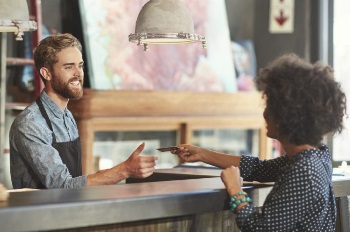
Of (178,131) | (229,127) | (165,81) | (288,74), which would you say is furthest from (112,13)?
(288,74)

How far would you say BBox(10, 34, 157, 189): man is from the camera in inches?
144

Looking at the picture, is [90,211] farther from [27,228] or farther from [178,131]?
[178,131]

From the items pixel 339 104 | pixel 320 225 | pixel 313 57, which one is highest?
pixel 313 57

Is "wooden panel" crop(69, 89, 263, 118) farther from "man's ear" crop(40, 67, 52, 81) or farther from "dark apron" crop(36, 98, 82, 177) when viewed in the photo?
Result: "dark apron" crop(36, 98, 82, 177)

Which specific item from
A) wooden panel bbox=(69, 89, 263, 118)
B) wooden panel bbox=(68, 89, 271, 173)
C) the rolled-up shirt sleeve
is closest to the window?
wooden panel bbox=(68, 89, 271, 173)

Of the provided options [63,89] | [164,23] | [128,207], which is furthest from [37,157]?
[128,207]

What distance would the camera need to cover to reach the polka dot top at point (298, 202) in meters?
2.69

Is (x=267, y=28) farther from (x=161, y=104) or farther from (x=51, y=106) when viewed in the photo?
(x=51, y=106)

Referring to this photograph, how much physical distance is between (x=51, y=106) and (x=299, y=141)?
162 cm

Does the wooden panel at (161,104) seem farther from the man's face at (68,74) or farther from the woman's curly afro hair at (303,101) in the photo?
the woman's curly afro hair at (303,101)

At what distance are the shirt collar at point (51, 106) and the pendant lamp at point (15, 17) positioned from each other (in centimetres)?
49

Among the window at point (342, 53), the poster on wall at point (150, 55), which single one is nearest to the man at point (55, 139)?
the poster on wall at point (150, 55)

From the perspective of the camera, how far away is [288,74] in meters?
2.81

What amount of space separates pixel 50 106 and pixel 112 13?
9.90 feet
